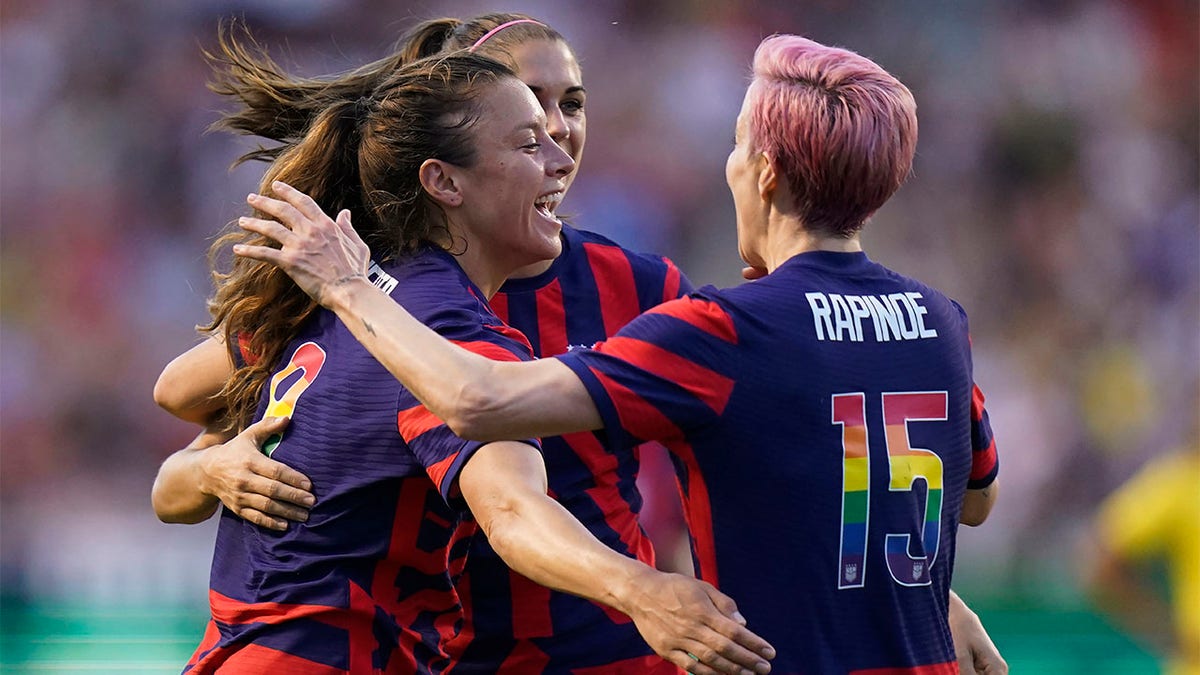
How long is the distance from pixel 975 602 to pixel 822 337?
5941mm

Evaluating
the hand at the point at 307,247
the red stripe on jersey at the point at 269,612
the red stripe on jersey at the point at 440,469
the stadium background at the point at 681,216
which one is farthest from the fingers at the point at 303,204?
the stadium background at the point at 681,216

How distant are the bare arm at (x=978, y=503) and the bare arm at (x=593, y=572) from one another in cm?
83

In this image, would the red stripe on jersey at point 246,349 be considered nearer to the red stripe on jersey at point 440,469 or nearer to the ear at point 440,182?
the ear at point 440,182

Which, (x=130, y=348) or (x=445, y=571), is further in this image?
(x=130, y=348)

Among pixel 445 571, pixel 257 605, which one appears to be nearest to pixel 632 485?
pixel 445 571

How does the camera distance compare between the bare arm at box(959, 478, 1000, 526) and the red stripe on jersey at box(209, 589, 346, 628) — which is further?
the bare arm at box(959, 478, 1000, 526)

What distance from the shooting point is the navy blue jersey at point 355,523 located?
2539 millimetres

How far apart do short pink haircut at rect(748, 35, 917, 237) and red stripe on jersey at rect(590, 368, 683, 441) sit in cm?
46

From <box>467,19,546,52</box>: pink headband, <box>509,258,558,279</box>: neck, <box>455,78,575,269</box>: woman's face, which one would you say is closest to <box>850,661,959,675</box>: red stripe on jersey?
<box>455,78,575,269</box>: woman's face

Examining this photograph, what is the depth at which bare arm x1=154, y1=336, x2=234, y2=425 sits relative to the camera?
3.05 meters

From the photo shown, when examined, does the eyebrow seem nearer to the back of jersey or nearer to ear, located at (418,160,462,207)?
ear, located at (418,160,462,207)

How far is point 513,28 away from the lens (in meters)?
3.66

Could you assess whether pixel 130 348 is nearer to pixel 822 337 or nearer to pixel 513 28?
pixel 513 28

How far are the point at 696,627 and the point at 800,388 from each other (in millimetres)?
402
